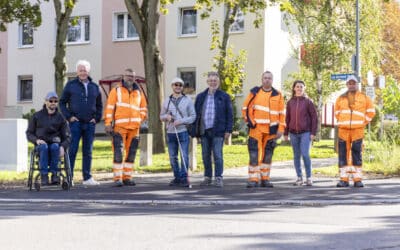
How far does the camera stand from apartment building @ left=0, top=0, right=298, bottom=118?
36.0m

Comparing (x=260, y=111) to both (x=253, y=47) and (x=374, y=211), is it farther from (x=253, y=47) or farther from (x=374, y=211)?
(x=253, y=47)

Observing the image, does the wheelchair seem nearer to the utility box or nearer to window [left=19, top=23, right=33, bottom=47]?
the utility box

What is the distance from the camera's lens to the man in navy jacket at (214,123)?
43.4ft

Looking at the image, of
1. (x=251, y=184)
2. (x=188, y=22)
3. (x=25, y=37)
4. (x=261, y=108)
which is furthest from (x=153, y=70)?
(x=25, y=37)

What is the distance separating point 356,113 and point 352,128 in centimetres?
27

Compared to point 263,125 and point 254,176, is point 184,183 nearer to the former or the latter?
point 254,176

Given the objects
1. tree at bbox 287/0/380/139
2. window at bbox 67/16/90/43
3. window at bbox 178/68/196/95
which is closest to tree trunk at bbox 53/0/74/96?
tree at bbox 287/0/380/139

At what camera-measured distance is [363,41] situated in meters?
33.5

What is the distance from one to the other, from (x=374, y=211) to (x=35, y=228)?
4.38 m

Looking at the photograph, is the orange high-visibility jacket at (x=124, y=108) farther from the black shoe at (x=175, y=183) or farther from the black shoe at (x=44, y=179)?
the black shoe at (x=44, y=179)

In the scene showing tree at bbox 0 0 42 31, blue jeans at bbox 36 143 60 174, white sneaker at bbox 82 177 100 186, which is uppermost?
tree at bbox 0 0 42 31

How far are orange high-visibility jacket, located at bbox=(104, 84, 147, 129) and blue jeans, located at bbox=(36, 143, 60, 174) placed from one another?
3.68 ft

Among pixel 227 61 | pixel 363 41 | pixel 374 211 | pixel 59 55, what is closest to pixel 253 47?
pixel 363 41

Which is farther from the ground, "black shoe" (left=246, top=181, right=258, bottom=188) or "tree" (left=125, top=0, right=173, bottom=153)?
"tree" (left=125, top=0, right=173, bottom=153)
